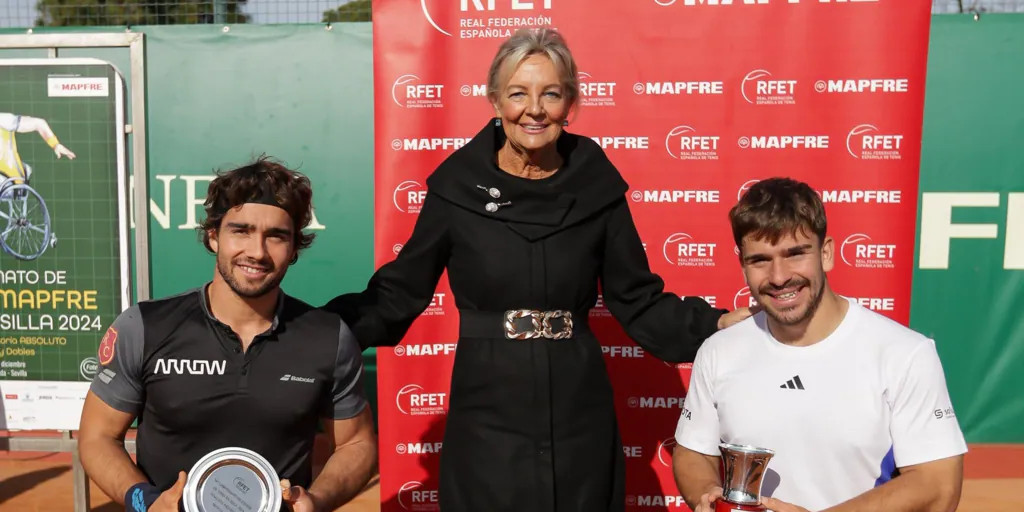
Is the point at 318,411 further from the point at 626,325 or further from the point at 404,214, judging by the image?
the point at 404,214

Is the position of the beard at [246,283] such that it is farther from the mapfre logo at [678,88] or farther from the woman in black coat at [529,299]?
the mapfre logo at [678,88]

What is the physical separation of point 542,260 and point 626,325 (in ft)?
1.44

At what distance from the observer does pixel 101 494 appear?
5.58 meters

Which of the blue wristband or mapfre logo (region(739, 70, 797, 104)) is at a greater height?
mapfre logo (region(739, 70, 797, 104))

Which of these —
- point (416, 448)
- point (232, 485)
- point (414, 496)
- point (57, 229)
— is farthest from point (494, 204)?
point (57, 229)

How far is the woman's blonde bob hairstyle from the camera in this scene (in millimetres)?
2541

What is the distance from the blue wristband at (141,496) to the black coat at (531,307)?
775 mm

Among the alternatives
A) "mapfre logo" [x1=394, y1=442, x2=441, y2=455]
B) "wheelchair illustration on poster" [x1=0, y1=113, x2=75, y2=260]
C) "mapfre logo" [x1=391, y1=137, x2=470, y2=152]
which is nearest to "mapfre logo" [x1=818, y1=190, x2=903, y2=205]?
"mapfre logo" [x1=391, y1=137, x2=470, y2=152]

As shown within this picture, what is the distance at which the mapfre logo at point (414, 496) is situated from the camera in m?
4.51

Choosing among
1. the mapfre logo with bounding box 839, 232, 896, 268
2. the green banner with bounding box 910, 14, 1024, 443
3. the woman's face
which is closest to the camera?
the woman's face

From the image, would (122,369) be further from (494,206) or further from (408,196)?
(408,196)

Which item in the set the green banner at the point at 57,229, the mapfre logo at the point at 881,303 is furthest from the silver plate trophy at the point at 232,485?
the mapfre logo at the point at 881,303

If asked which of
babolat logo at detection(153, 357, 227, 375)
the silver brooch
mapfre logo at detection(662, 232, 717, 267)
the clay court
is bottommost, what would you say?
the clay court

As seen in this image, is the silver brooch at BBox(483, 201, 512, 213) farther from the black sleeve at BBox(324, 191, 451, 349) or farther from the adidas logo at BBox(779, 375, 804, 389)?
the adidas logo at BBox(779, 375, 804, 389)
